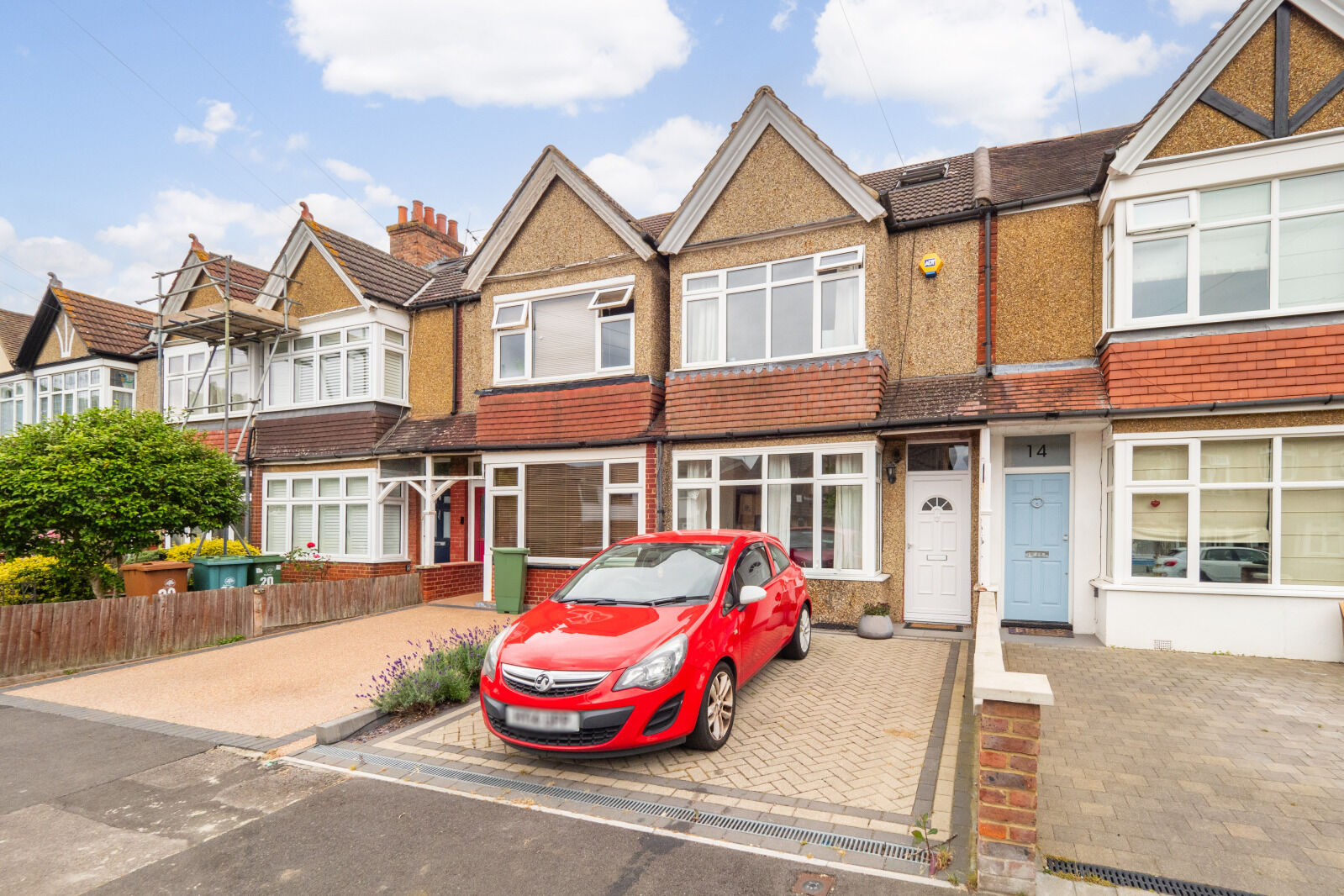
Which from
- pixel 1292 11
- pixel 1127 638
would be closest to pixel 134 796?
pixel 1127 638

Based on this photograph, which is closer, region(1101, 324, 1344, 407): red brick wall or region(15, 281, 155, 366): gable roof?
region(1101, 324, 1344, 407): red brick wall

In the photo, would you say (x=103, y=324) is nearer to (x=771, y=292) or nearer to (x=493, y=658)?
(x=771, y=292)

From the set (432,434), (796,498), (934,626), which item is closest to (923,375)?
(796,498)

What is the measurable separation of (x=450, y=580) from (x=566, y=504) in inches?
125

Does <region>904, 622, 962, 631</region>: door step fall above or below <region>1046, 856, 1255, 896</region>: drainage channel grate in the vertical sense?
below

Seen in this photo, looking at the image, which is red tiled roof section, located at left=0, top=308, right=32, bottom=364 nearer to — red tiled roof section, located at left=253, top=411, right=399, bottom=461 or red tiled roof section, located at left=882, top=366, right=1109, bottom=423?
red tiled roof section, located at left=253, top=411, right=399, bottom=461

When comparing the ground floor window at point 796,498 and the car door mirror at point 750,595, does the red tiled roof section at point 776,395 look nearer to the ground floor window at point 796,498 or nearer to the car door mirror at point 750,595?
the ground floor window at point 796,498

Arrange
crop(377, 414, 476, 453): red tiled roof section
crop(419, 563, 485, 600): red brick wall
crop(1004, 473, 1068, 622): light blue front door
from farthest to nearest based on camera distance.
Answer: crop(377, 414, 476, 453): red tiled roof section → crop(419, 563, 485, 600): red brick wall → crop(1004, 473, 1068, 622): light blue front door

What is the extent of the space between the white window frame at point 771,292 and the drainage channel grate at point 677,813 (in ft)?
21.7

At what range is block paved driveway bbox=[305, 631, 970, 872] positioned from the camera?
401 cm

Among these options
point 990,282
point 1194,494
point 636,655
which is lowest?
point 636,655

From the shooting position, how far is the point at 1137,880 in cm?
325

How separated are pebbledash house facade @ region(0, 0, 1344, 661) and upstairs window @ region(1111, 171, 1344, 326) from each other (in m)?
0.03

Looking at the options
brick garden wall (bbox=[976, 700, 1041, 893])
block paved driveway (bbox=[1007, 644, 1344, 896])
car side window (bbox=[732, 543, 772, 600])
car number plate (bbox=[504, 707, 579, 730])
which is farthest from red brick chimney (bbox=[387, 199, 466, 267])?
brick garden wall (bbox=[976, 700, 1041, 893])
